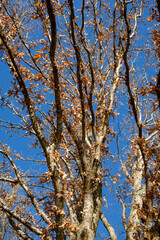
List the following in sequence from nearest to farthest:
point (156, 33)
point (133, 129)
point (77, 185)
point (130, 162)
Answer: point (156, 33) → point (77, 185) → point (130, 162) → point (133, 129)

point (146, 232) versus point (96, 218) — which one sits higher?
point (96, 218)

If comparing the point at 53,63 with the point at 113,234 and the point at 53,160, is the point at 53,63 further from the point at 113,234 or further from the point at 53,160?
the point at 113,234

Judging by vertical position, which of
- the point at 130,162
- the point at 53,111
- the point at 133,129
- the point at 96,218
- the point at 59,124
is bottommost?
the point at 96,218

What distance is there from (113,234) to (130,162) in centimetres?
429

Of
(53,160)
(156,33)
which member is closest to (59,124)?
(53,160)

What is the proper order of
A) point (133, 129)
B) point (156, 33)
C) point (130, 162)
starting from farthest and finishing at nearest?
1. point (133, 129)
2. point (130, 162)
3. point (156, 33)

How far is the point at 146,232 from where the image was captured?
14.2ft

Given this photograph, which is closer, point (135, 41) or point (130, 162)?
point (135, 41)

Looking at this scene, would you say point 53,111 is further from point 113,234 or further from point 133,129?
point 133,129

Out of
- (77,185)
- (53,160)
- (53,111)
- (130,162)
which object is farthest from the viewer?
(130,162)

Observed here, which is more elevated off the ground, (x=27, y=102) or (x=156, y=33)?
(x=156, y=33)

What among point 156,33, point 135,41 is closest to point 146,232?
point 156,33

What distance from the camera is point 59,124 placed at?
443 centimetres

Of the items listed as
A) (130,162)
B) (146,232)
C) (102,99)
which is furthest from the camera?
(130,162)
